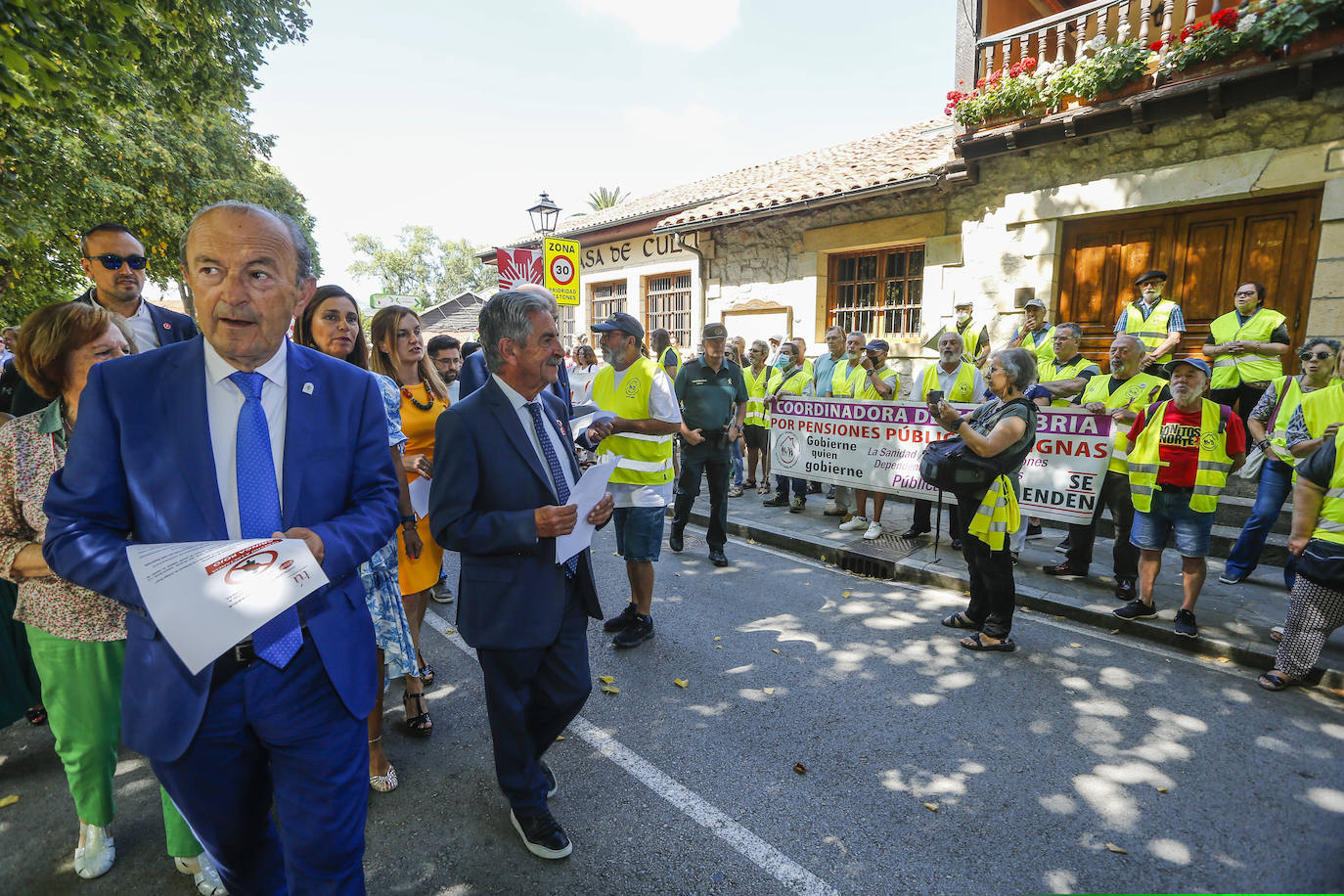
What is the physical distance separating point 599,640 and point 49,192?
11.2 metres

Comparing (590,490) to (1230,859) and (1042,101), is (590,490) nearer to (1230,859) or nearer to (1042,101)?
(1230,859)

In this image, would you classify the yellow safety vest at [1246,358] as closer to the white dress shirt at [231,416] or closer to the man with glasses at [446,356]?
the man with glasses at [446,356]

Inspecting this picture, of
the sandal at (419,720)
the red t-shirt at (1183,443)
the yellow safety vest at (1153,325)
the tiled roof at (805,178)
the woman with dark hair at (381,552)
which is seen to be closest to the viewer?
the woman with dark hair at (381,552)

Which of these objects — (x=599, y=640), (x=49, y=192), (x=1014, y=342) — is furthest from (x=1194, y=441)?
(x=49, y=192)

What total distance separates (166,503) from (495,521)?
1012 millimetres

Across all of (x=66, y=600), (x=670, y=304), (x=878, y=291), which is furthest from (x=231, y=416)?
→ (x=670, y=304)

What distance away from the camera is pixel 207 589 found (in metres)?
1.40

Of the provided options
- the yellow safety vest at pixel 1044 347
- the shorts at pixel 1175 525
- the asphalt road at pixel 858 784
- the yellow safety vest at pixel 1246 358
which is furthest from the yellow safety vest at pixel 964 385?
the asphalt road at pixel 858 784

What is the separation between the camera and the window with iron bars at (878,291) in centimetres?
1064

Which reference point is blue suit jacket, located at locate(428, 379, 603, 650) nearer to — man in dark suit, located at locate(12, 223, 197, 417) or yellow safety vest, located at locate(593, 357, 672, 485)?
yellow safety vest, located at locate(593, 357, 672, 485)

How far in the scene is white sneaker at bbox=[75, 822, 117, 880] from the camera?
2479mm

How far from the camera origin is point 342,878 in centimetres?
173

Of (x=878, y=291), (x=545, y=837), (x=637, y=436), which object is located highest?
(x=878, y=291)

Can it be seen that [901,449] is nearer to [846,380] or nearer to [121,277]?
[846,380]
